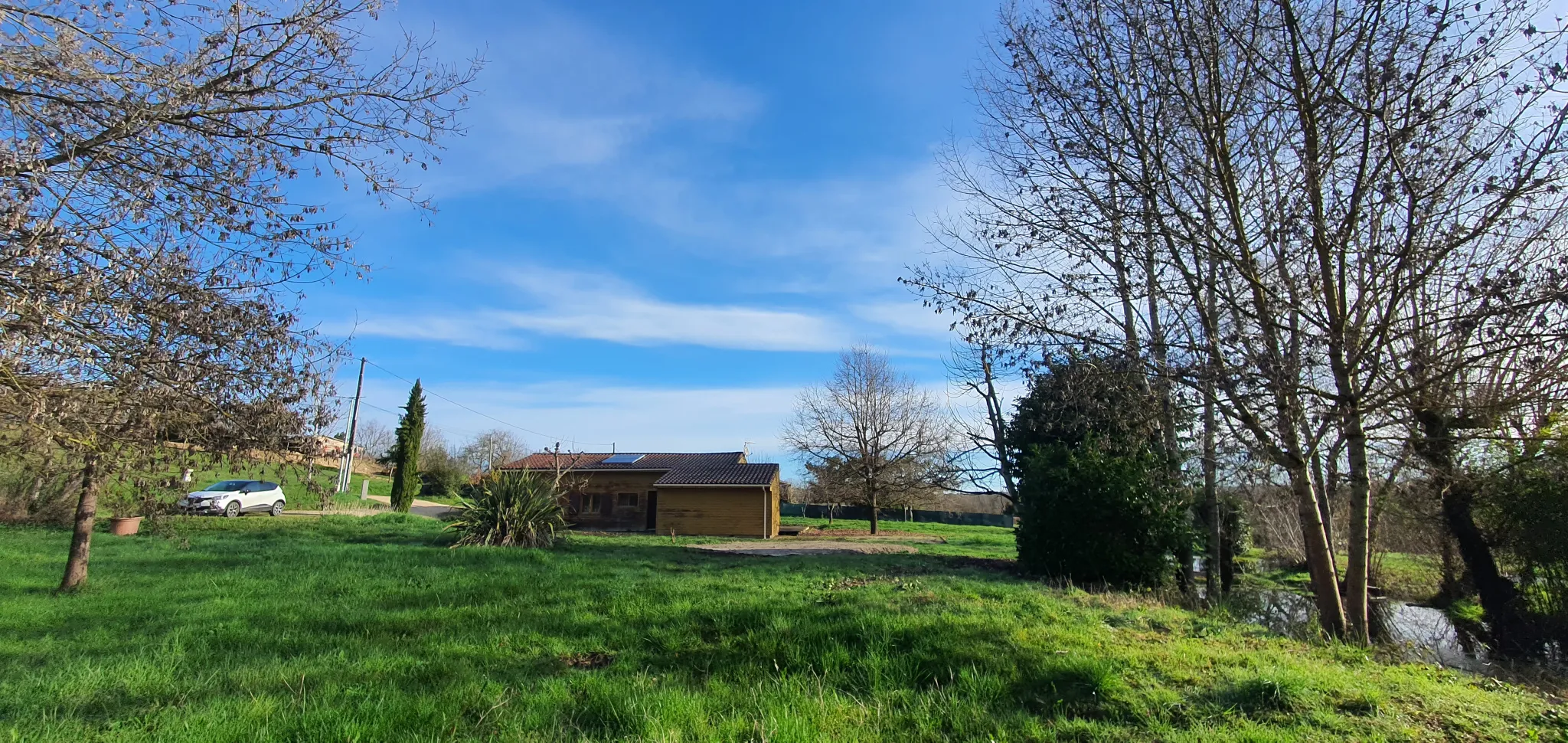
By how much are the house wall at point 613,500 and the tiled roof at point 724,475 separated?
89 centimetres

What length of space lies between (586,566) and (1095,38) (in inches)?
394

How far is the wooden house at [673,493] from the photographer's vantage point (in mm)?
29344

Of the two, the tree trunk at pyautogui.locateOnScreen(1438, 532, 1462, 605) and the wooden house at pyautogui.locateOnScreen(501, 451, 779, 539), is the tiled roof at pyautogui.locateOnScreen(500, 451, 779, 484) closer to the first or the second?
the wooden house at pyautogui.locateOnScreen(501, 451, 779, 539)

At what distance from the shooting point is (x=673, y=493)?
30.0 metres

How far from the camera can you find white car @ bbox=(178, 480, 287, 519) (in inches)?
928

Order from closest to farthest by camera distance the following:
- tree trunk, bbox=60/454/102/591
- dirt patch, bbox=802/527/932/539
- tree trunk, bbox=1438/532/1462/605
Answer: tree trunk, bbox=60/454/102/591, tree trunk, bbox=1438/532/1462/605, dirt patch, bbox=802/527/932/539

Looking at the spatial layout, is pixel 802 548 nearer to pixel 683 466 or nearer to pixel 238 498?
pixel 683 466

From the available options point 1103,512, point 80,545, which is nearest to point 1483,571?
point 1103,512

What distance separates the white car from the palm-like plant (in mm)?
11749

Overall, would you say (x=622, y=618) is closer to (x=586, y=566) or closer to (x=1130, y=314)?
(x=586, y=566)

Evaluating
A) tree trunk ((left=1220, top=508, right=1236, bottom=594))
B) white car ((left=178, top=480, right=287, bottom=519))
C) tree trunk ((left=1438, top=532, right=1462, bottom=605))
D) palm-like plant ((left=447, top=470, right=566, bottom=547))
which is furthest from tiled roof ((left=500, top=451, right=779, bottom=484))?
Result: tree trunk ((left=1438, top=532, right=1462, bottom=605))

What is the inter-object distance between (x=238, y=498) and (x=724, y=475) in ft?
57.6

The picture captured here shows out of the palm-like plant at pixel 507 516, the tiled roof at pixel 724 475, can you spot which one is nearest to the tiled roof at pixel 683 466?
the tiled roof at pixel 724 475

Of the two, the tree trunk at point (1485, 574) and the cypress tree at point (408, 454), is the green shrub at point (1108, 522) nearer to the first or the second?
the tree trunk at point (1485, 574)
